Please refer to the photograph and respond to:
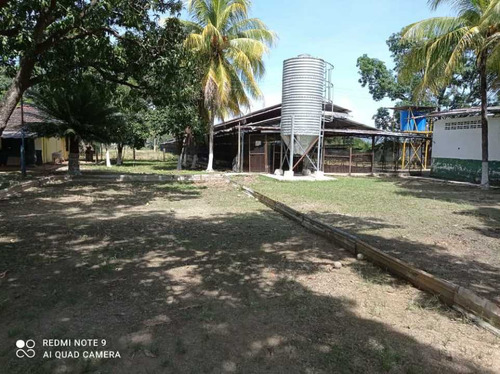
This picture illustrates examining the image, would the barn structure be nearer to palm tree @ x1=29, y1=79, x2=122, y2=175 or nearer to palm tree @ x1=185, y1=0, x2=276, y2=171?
palm tree @ x1=185, y1=0, x2=276, y2=171

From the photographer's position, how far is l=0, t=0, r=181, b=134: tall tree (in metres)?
8.84

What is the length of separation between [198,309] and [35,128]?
16625mm

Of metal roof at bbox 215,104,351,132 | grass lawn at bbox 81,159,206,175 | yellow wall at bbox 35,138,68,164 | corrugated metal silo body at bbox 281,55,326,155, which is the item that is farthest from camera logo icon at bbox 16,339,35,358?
yellow wall at bbox 35,138,68,164

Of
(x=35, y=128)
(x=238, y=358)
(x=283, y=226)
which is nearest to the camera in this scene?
(x=238, y=358)

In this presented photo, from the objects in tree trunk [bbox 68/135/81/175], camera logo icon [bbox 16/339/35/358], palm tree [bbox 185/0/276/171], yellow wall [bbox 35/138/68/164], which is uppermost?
palm tree [bbox 185/0/276/171]

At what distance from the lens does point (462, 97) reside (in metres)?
39.2

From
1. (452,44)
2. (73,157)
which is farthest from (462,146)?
(73,157)

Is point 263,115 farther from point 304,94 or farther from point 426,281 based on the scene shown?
point 426,281

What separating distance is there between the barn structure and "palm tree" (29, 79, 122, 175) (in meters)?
7.38

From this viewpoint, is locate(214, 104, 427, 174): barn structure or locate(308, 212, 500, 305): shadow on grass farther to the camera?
locate(214, 104, 427, 174): barn structure

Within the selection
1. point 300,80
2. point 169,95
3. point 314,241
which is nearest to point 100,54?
point 169,95

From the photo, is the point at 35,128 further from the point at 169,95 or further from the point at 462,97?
the point at 462,97

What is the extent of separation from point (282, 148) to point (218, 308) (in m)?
17.3

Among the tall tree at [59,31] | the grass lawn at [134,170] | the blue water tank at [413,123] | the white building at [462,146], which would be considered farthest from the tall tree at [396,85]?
the tall tree at [59,31]
